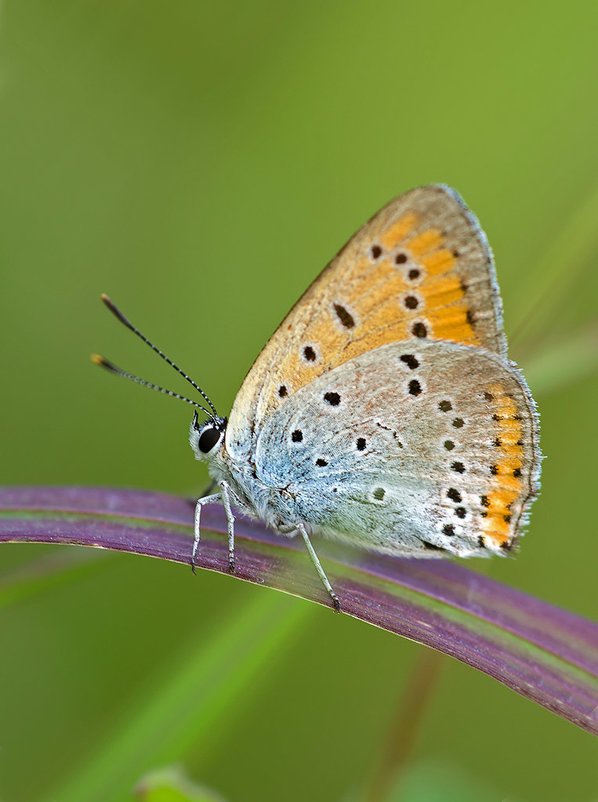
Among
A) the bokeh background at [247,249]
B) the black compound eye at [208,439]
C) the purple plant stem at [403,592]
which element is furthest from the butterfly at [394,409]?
the bokeh background at [247,249]

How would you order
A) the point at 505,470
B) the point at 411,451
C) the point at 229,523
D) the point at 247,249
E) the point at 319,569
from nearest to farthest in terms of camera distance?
the point at 319,569 → the point at 229,523 → the point at 505,470 → the point at 411,451 → the point at 247,249

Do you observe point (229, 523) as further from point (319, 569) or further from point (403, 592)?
point (403, 592)

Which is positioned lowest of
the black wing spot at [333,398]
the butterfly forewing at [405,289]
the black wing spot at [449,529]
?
the black wing spot at [449,529]

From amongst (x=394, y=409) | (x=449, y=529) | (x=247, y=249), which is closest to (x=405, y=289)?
(x=394, y=409)

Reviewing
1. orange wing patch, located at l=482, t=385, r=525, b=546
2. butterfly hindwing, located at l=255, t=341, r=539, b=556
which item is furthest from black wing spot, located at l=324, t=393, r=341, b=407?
orange wing patch, located at l=482, t=385, r=525, b=546

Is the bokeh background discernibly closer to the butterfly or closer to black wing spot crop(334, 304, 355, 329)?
the butterfly

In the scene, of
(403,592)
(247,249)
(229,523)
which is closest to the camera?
(403,592)

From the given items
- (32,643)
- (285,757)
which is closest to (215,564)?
(285,757)

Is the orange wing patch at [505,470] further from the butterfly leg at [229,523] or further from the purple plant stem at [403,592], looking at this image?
the butterfly leg at [229,523]
